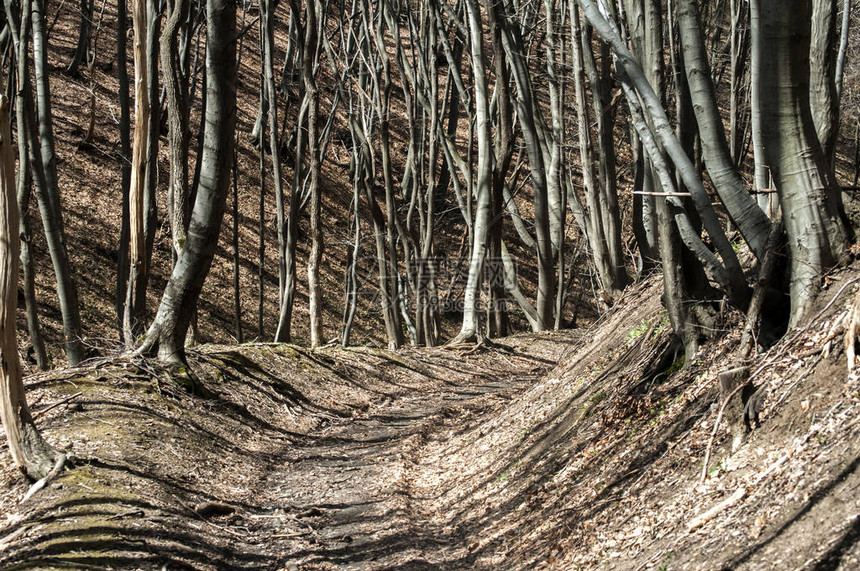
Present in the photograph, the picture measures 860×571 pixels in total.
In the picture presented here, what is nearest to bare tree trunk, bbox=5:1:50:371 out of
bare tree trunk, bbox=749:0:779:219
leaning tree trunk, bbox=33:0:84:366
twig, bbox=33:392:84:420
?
leaning tree trunk, bbox=33:0:84:366

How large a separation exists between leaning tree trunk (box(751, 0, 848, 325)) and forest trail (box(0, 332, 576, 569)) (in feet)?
10.3

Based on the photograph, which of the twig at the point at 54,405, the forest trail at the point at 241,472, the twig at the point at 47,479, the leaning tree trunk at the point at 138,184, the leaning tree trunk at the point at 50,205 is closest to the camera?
the forest trail at the point at 241,472

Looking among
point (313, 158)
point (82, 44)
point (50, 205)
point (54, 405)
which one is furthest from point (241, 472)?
point (82, 44)

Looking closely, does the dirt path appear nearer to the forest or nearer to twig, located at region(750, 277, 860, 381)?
the forest

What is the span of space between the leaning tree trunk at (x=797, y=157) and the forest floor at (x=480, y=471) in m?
0.20

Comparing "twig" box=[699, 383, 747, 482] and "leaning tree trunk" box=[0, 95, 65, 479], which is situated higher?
"leaning tree trunk" box=[0, 95, 65, 479]

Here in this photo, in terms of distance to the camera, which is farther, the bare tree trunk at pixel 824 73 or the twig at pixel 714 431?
the bare tree trunk at pixel 824 73

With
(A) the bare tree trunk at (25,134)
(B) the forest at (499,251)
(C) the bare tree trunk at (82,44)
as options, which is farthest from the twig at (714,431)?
(C) the bare tree trunk at (82,44)

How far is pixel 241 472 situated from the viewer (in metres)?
7.33

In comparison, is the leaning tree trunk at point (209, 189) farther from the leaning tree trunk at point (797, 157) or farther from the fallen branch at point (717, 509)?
the fallen branch at point (717, 509)

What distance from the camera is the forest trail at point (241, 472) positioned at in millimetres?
5023

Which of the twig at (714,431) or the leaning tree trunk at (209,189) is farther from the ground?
the leaning tree trunk at (209,189)

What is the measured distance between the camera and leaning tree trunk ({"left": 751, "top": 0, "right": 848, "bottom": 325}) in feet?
15.1

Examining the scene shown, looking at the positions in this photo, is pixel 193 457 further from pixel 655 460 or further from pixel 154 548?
pixel 655 460
